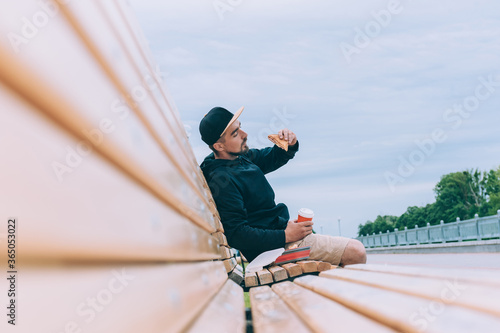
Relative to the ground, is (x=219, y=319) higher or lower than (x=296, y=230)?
lower

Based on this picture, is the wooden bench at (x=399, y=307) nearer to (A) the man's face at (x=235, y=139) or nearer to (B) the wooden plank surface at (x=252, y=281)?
(B) the wooden plank surface at (x=252, y=281)

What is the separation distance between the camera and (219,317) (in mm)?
1542

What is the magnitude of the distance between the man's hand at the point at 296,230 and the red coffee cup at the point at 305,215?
5cm

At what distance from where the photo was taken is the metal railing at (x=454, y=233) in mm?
29094

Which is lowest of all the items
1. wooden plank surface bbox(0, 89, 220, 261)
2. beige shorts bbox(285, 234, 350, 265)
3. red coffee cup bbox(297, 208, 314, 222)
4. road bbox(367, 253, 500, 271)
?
road bbox(367, 253, 500, 271)

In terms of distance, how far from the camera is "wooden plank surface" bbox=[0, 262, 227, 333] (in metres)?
0.54

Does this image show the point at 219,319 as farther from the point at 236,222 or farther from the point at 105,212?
the point at 236,222

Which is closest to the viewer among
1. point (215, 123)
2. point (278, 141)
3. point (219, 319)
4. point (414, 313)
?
point (414, 313)

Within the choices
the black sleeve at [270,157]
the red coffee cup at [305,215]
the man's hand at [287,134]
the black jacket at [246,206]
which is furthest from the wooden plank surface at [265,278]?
the black sleeve at [270,157]

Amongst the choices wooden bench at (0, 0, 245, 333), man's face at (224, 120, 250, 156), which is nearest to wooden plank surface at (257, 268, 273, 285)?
man's face at (224, 120, 250, 156)

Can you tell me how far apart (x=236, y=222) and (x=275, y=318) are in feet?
8.34

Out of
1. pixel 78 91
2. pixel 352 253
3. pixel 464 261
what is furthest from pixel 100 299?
pixel 464 261

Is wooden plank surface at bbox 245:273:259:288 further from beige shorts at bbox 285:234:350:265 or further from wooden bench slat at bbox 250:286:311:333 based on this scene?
wooden bench slat at bbox 250:286:311:333

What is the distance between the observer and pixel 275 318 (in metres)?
1.61
